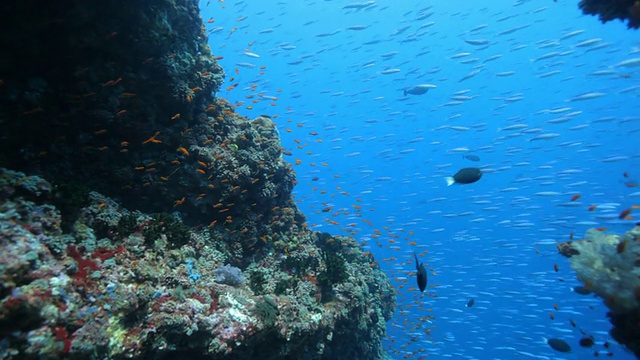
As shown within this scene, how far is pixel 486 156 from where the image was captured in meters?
101

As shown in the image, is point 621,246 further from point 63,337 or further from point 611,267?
point 63,337

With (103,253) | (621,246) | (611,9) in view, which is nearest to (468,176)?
(621,246)

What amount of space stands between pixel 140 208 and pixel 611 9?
445 inches

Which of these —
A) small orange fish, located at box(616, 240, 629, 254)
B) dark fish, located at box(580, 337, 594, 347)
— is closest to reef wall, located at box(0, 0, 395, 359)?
dark fish, located at box(580, 337, 594, 347)

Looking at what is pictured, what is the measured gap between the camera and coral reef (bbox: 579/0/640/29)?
21.9 feet

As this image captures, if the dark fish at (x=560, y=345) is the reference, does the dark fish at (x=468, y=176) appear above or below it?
above

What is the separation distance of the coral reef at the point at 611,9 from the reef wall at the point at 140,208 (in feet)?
28.1

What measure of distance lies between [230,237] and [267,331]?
10.6 ft

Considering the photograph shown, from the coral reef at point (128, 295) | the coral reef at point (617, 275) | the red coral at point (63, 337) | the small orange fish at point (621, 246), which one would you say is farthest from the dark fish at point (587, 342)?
the red coral at point (63, 337)

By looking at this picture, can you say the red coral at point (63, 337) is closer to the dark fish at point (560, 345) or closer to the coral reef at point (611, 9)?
the coral reef at point (611, 9)

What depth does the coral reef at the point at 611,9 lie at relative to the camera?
6671 mm

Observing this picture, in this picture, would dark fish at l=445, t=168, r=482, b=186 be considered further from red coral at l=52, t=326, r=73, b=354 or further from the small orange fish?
red coral at l=52, t=326, r=73, b=354

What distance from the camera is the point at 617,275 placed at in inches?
254

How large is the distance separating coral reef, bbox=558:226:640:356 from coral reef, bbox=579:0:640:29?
4.32 metres
